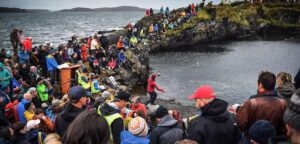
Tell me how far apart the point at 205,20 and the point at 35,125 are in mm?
49036

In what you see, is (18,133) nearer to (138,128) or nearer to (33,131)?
(33,131)

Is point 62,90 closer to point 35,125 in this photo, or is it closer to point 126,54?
point 35,125

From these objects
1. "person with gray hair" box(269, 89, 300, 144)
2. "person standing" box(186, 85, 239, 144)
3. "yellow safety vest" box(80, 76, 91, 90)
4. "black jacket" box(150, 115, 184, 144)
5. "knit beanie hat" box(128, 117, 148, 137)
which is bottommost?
"yellow safety vest" box(80, 76, 91, 90)

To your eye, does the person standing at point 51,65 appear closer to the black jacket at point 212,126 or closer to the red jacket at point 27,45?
the red jacket at point 27,45

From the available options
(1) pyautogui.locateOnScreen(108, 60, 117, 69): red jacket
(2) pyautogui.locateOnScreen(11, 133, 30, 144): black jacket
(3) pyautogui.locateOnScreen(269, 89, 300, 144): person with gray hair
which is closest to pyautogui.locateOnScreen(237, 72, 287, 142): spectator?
(3) pyautogui.locateOnScreen(269, 89, 300, 144): person with gray hair

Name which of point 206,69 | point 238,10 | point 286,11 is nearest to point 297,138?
point 206,69

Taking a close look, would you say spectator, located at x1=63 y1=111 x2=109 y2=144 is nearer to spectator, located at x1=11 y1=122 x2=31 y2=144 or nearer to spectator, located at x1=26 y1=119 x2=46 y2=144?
spectator, located at x1=11 y1=122 x2=31 y2=144

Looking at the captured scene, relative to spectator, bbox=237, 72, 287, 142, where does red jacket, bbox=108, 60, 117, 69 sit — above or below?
below

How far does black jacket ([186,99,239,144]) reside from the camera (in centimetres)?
A: 487

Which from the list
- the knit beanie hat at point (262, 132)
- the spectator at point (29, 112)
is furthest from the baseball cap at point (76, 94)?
the spectator at point (29, 112)

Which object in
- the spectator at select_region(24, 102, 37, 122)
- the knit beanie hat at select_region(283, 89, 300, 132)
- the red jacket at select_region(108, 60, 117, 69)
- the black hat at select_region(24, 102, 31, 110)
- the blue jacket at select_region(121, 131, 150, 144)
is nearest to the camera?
the knit beanie hat at select_region(283, 89, 300, 132)

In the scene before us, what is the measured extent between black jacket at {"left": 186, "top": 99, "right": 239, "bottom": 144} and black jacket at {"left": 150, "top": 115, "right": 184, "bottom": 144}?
86 cm

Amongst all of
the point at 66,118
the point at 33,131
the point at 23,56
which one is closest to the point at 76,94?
the point at 66,118

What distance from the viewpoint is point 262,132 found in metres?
4.21
